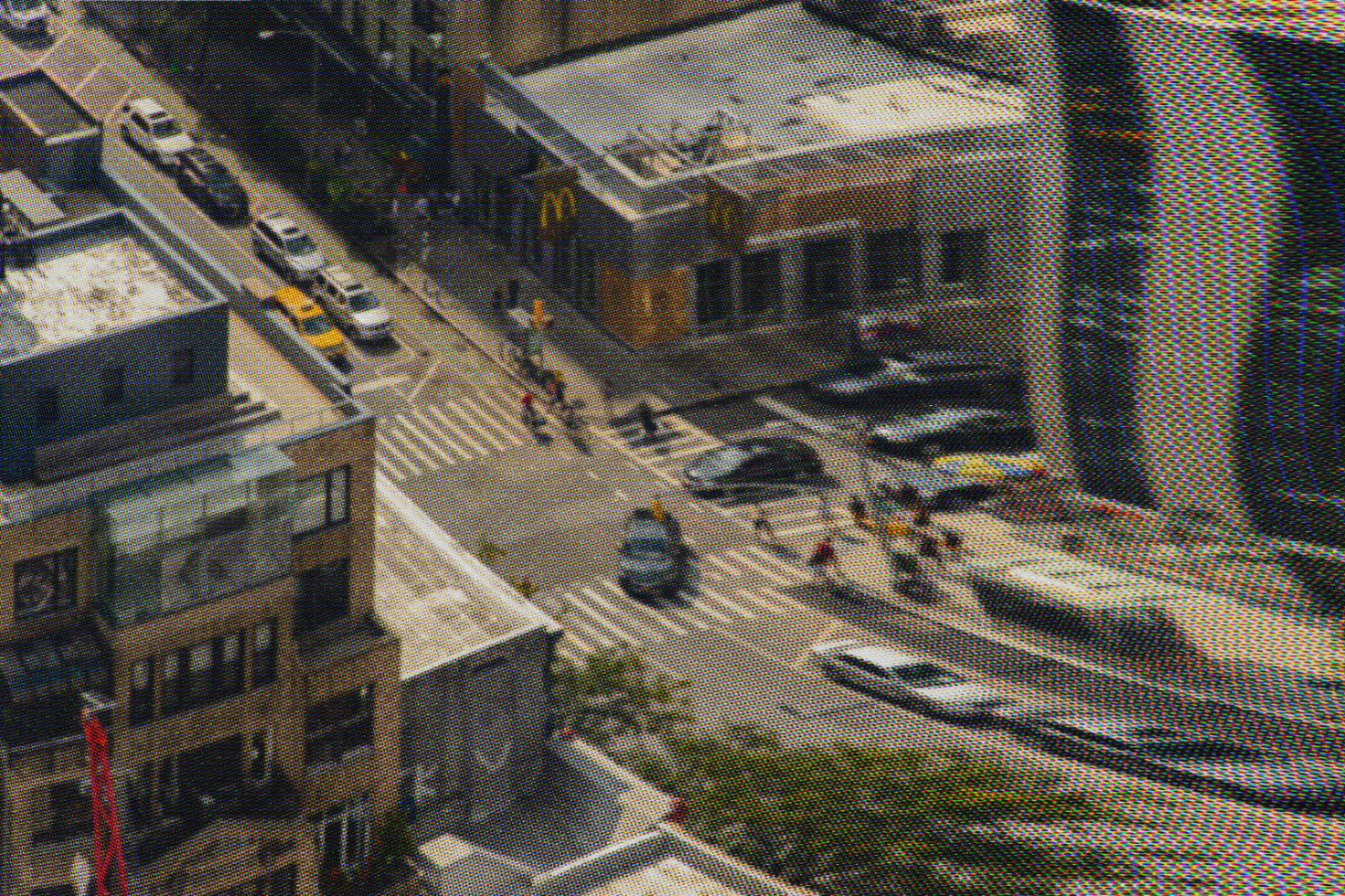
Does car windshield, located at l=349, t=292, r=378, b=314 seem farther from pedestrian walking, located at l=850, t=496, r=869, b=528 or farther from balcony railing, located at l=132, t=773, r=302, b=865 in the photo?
balcony railing, located at l=132, t=773, r=302, b=865

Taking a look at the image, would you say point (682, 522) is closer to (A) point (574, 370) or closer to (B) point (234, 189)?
(A) point (574, 370)

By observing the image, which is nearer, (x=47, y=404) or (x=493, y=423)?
(x=47, y=404)

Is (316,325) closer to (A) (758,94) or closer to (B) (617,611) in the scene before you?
(B) (617,611)

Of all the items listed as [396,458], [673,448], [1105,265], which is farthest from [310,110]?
[1105,265]

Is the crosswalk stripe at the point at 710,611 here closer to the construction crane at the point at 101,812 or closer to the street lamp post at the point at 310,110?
the construction crane at the point at 101,812

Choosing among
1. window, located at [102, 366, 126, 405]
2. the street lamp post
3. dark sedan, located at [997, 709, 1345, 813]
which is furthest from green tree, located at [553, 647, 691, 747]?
dark sedan, located at [997, 709, 1345, 813]

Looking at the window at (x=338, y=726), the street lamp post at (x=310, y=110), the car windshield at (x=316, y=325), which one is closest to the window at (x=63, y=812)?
the window at (x=338, y=726)
